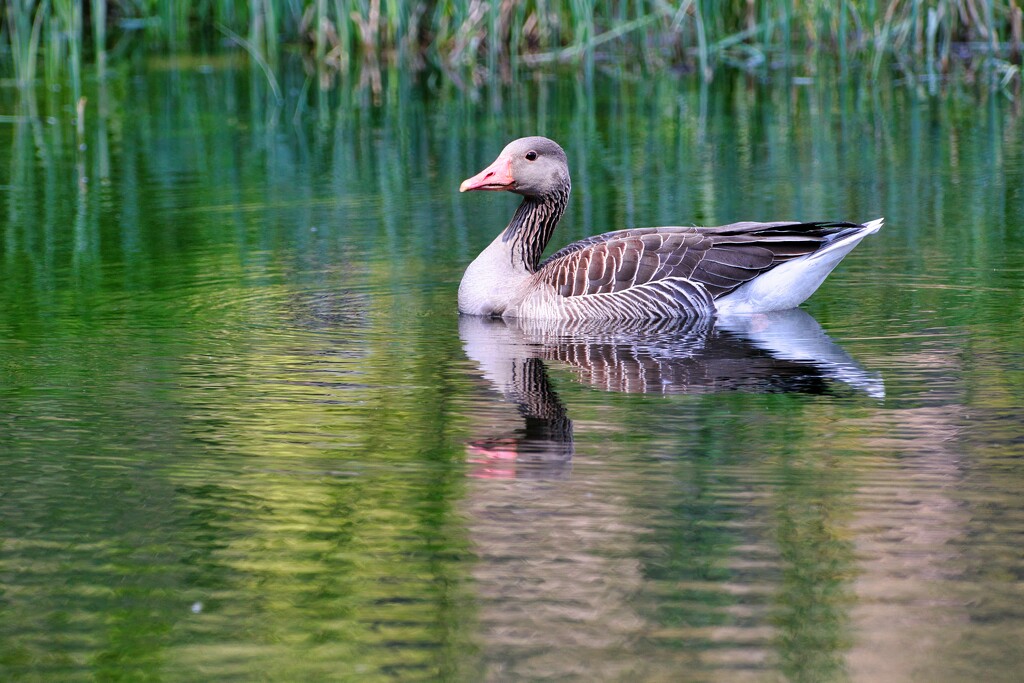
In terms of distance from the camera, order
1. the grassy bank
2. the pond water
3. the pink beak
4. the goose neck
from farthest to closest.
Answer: the grassy bank, the goose neck, the pink beak, the pond water

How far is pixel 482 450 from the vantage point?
262 inches

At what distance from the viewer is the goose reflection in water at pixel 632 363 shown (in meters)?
6.79

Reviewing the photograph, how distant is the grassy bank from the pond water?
609 centimetres

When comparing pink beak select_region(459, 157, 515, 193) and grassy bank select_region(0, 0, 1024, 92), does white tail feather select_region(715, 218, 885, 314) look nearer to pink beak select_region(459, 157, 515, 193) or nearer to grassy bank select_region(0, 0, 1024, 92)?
pink beak select_region(459, 157, 515, 193)

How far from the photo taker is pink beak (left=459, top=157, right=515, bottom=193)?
996cm

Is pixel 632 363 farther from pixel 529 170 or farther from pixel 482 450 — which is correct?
pixel 529 170

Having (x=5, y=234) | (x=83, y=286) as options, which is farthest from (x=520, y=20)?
(x=83, y=286)

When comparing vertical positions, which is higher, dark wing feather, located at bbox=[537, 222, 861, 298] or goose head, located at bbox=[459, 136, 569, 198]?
goose head, located at bbox=[459, 136, 569, 198]

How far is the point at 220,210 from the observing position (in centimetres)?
1337

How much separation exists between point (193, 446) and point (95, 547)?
4.04ft

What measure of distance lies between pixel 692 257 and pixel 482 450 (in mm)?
3303

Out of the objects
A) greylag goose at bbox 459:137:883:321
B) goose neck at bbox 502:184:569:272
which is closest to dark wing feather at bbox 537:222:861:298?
greylag goose at bbox 459:137:883:321

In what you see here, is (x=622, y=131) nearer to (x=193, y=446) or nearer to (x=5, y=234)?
(x=5, y=234)

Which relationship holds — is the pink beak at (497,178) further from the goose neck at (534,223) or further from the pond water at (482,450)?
the pond water at (482,450)
